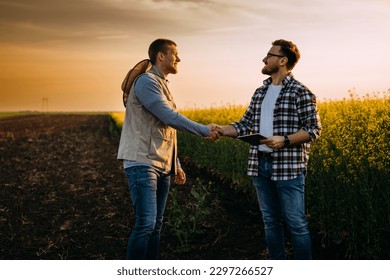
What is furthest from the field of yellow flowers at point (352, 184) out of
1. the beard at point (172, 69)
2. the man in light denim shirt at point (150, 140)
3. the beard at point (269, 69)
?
the beard at point (172, 69)

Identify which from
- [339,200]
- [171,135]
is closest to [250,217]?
[339,200]

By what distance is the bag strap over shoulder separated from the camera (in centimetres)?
457

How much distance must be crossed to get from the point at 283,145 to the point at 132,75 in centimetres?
152

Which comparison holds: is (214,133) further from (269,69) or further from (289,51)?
(289,51)

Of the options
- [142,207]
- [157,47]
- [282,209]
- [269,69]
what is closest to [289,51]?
[269,69]

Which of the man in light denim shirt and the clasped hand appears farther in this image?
the clasped hand

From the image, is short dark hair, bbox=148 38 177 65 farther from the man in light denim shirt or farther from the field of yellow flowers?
the field of yellow flowers

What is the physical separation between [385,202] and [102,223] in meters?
4.54

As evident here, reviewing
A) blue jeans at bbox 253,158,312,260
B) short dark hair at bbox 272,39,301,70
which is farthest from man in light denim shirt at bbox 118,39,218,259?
short dark hair at bbox 272,39,301,70

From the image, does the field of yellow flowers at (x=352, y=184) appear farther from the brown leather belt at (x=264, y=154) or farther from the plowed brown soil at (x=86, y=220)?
the brown leather belt at (x=264, y=154)

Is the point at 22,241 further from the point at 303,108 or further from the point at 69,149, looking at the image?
the point at 69,149

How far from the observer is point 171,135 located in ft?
15.4

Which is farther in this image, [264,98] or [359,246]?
[359,246]

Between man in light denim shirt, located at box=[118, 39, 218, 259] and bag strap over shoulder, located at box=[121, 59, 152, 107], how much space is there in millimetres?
74
